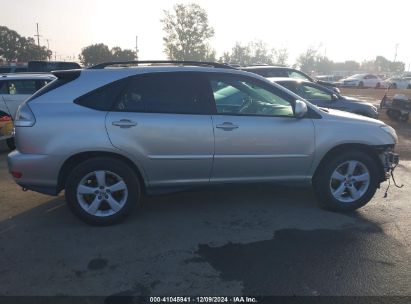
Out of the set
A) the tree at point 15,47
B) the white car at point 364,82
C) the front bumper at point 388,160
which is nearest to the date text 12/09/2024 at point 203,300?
the front bumper at point 388,160

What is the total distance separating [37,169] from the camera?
413 centimetres

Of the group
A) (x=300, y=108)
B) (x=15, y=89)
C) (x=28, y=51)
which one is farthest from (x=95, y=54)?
(x=300, y=108)

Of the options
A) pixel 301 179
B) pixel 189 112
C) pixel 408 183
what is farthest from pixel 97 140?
pixel 408 183

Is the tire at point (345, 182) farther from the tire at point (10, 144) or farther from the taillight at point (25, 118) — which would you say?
the tire at point (10, 144)

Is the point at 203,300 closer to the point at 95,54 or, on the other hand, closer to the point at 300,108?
the point at 300,108

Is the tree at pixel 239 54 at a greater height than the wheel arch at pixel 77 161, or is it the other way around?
the tree at pixel 239 54

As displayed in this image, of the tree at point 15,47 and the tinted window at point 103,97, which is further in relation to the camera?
the tree at point 15,47

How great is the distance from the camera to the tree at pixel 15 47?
60.1 meters

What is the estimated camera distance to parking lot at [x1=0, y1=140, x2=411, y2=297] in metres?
3.22

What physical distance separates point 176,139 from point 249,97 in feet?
3.51

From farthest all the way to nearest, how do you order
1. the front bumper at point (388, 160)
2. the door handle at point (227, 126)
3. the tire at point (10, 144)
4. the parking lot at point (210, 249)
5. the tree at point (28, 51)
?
the tree at point (28, 51) < the tire at point (10, 144) < the front bumper at point (388, 160) < the door handle at point (227, 126) < the parking lot at point (210, 249)

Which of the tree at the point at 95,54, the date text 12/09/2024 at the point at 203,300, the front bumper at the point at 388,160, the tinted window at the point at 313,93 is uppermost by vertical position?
the tree at the point at 95,54

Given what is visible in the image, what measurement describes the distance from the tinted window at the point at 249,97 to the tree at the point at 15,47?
211 feet

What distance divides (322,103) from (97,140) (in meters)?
6.42
